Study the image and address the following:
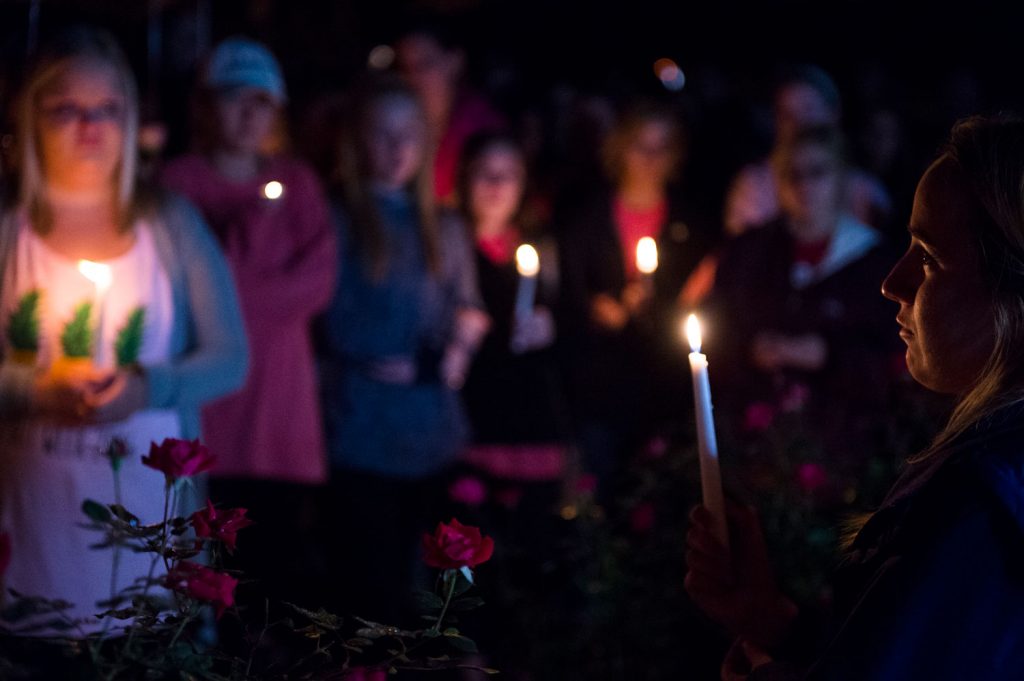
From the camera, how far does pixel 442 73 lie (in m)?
5.62

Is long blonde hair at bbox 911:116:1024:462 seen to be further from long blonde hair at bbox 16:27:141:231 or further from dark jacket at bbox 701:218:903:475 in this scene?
dark jacket at bbox 701:218:903:475

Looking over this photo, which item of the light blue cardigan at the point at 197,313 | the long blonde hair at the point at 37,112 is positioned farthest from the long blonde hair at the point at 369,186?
the long blonde hair at the point at 37,112

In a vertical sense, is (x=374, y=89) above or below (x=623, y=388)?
above

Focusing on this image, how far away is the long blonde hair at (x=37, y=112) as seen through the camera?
9.48 feet

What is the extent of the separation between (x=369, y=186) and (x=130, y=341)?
5.40ft

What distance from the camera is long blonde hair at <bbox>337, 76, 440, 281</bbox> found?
425 centimetres

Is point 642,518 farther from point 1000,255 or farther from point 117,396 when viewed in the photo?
point 1000,255

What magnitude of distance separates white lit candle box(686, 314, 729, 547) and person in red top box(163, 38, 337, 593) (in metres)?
2.39

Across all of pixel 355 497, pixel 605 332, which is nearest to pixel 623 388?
pixel 605 332

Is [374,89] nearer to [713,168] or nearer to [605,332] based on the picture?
[605,332]

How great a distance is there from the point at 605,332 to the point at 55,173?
2693 millimetres

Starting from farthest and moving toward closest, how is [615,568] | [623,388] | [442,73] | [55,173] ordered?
[442,73], [623,388], [615,568], [55,173]

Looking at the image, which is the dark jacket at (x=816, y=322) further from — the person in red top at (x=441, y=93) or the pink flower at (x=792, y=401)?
the person in red top at (x=441, y=93)

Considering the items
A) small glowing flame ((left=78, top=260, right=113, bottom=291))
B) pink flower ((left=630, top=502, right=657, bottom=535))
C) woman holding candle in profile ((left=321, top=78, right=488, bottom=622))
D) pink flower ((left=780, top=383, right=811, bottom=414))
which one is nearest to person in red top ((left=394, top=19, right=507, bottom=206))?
woman holding candle in profile ((left=321, top=78, right=488, bottom=622))
